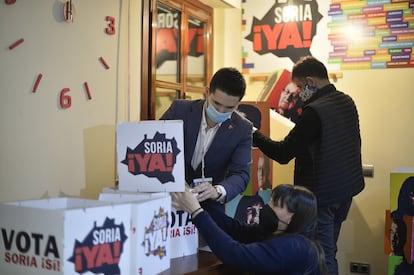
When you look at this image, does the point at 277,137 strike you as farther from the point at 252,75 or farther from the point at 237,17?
the point at 237,17

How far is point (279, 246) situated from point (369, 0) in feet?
9.02

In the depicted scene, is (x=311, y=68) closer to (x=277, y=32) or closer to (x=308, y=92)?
(x=308, y=92)

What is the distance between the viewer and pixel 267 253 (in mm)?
1744

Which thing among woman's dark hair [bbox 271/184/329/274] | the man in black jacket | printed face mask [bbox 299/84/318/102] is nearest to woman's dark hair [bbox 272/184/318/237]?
woman's dark hair [bbox 271/184/329/274]

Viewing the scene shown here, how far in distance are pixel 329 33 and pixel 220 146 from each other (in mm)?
2131

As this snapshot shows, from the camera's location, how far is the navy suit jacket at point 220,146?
230 centimetres

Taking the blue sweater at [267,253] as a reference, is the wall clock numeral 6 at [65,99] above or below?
above

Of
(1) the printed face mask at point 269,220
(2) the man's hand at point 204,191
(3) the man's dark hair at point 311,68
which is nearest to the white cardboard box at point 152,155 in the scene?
(2) the man's hand at point 204,191

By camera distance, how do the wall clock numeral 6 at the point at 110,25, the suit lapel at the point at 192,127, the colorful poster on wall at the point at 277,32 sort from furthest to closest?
the colorful poster on wall at the point at 277,32, the wall clock numeral 6 at the point at 110,25, the suit lapel at the point at 192,127

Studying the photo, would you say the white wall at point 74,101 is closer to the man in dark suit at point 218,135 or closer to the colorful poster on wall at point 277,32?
the man in dark suit at point 218,135

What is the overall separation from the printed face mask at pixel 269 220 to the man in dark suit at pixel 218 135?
29 centimetres

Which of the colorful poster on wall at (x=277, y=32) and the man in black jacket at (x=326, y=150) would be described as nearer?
the man in black jacket at (x=326, y=150)

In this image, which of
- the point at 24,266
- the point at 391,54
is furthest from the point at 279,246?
the point at 391,54

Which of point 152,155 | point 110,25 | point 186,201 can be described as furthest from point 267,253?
point 110,25
